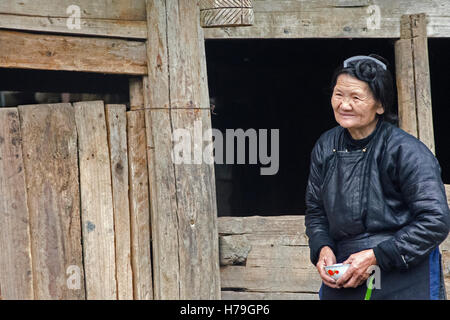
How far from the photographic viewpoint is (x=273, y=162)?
8.83 metres

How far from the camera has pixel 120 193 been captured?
471cm

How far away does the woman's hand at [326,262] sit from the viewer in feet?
11.3

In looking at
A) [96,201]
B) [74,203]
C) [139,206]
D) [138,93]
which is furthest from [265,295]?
[138,93]

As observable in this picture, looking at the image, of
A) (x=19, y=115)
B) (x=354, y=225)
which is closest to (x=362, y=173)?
(x=354, y=225)

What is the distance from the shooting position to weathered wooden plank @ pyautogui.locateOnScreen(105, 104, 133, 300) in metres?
4.68

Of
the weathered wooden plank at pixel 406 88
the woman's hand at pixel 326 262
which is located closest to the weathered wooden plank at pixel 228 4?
the weathered wooden plank at pixel 406 88

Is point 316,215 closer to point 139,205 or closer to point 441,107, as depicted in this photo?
point 139,205

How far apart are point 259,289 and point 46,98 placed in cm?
356

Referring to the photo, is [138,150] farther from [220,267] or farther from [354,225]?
[354,225]

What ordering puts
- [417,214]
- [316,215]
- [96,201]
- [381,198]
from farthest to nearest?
[96,201] → [316,215] → [381,198] → [417,214]

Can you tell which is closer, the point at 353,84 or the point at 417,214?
the point at 417,214

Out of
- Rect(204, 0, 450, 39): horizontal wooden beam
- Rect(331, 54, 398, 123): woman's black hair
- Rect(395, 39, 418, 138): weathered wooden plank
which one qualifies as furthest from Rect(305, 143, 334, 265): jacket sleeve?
Rect(395, 39, 418, 138): weathered wooden plank

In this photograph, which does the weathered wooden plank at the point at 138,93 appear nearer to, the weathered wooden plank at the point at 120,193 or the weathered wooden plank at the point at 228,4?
the weathered wooden plank at the point at 120,193

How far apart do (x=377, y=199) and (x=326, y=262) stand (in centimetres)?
39
